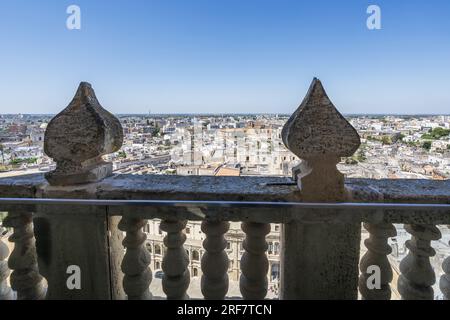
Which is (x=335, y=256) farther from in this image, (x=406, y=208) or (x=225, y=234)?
(x=225, y=234)

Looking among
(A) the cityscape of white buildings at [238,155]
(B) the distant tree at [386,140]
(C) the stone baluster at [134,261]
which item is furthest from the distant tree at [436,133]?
(C) the stone baluster at [134,261]

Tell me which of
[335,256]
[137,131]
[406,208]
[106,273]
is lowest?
[106,273]

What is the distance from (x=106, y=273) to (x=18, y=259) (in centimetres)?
55

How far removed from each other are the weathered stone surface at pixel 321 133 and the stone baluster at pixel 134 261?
98 centimetres

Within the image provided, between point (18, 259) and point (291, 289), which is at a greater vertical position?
point (18, 259)

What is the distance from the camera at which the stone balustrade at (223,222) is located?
4.33 ft

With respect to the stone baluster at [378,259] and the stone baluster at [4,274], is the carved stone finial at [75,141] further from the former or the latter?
the stone baluster at [378,259]

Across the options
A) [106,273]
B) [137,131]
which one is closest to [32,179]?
[106,273]

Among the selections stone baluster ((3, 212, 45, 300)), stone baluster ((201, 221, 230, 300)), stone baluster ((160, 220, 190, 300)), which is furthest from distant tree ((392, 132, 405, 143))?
stone baluster ((3, 212, 45, 300))

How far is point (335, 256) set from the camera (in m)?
1.38

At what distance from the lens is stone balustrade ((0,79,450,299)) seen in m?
1.32

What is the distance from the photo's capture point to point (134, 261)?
148cm

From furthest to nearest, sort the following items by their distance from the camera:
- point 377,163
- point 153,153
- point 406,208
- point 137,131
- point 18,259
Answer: point 153,153, point 137,131, point 377,163, point 18,259, point 406,208
